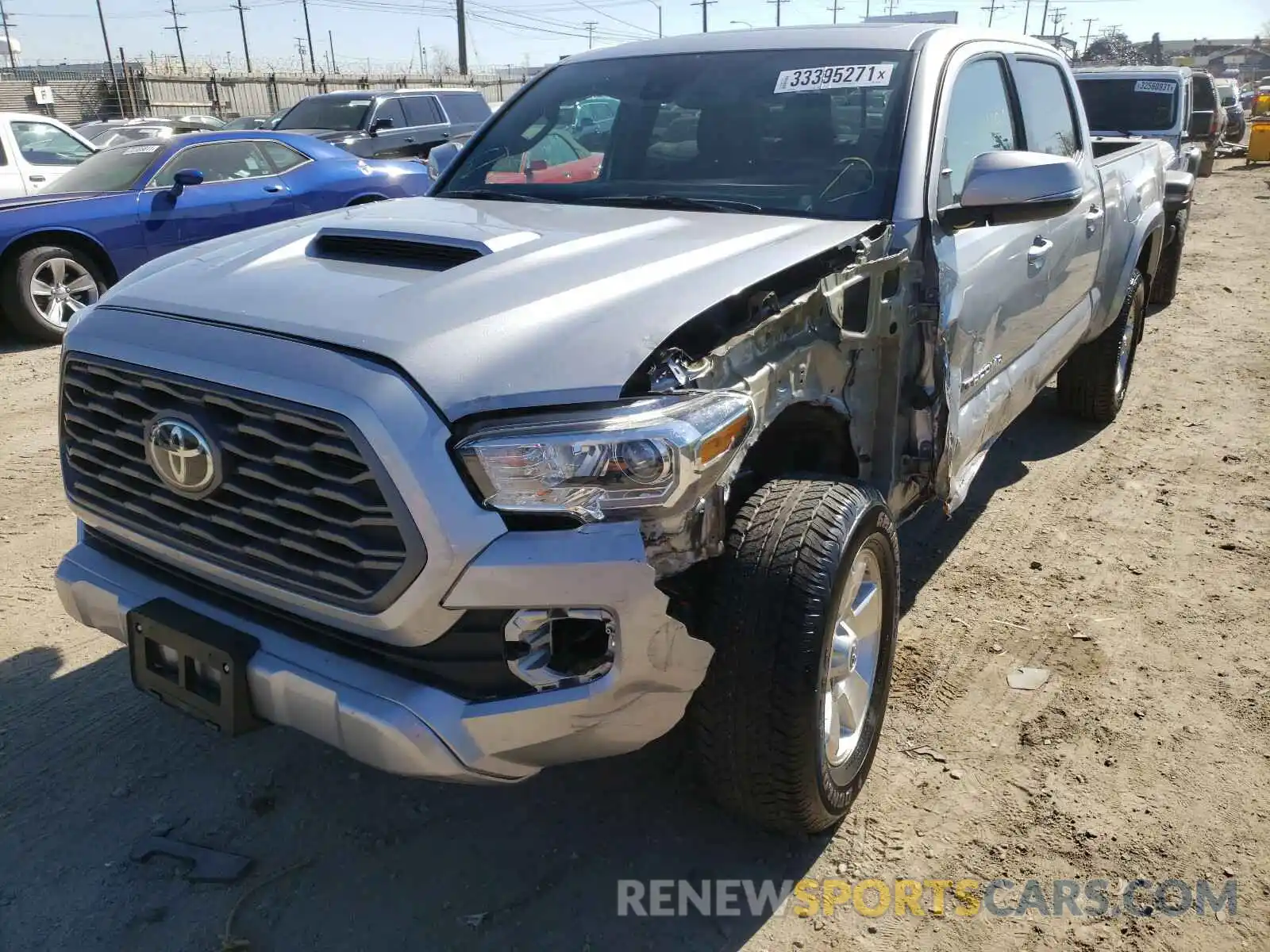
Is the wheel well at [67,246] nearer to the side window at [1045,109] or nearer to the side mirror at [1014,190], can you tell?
the side window at [1045,109]

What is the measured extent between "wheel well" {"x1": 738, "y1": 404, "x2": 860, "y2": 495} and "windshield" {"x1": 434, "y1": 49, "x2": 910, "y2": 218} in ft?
2.13

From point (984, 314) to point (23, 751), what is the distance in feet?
10.4

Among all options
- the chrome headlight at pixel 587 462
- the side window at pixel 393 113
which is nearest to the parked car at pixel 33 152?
the side window at pixel 393 113

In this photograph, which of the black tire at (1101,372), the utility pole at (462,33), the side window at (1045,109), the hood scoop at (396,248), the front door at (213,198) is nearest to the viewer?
the hood scoop at (396,248)

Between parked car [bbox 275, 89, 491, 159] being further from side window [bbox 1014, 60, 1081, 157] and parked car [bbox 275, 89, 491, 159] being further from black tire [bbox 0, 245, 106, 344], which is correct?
side window [bbox 1014, 60, 1081, 157]

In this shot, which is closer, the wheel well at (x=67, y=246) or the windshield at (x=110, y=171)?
the wheel well at (x=67, y=246)

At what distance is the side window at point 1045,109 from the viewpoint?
4145 millimetres

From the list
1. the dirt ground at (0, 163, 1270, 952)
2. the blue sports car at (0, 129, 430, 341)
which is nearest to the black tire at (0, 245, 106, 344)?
the blue sports car at (0, 129, 430, 341)

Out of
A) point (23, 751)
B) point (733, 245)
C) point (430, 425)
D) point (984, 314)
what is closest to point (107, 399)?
point (430, 425)

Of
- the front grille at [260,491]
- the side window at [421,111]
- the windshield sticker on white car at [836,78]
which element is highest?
the windshield sticker on white car at [836,78]

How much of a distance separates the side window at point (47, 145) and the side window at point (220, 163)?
2674 mm

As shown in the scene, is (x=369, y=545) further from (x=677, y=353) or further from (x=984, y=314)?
(x=984, y=314)

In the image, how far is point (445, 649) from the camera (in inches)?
79.0

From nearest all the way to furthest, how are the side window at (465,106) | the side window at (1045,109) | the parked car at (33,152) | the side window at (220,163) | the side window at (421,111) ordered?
the side window at (1045,109), the side window at (220,163), the parked car at (33,152), the side window at (421,111), the side window at (465,106)
